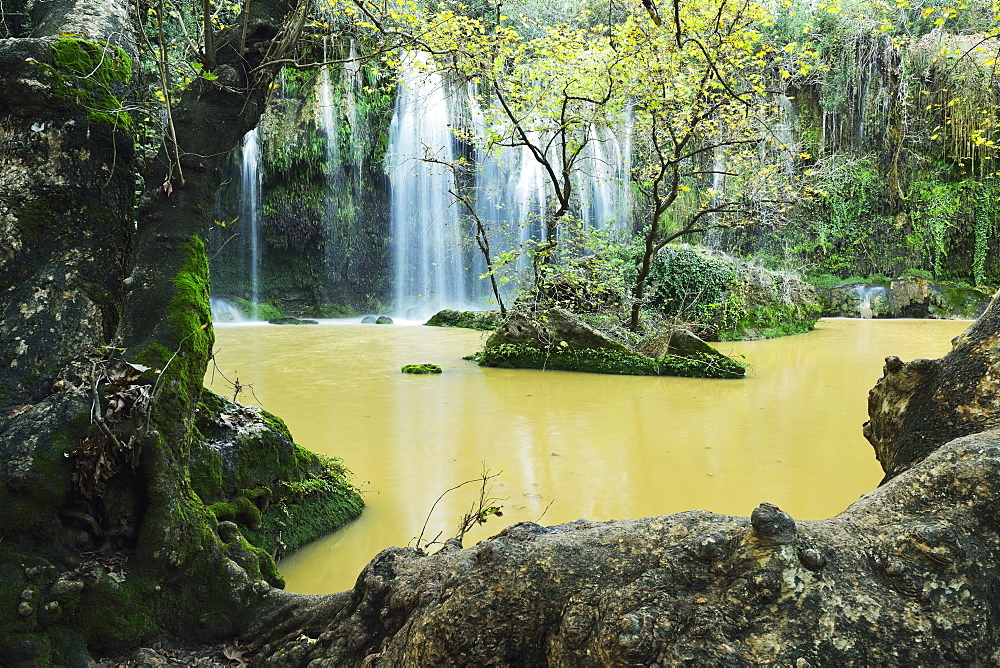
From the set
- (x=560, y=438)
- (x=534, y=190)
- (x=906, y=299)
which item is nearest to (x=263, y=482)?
(x=560, y=438)

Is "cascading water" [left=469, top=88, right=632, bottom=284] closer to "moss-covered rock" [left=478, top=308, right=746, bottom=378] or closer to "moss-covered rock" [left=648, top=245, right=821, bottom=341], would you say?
"moss-covered rock" [left=648, top=245, right=821, bottom=341]

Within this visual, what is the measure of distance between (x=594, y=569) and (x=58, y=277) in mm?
2232

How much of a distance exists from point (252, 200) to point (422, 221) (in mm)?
5356

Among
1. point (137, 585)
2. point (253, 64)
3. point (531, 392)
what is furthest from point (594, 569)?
point (531, 392)

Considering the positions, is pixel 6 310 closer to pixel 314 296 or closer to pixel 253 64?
pixel 253 64

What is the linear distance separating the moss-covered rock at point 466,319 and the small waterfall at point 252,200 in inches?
263

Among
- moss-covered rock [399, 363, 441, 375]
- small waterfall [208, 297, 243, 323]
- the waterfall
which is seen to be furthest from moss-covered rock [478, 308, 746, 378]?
small waterfall [208, 297, 243, 323]

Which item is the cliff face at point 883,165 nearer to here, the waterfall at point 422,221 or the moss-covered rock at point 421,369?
the waterfall at point 422,221

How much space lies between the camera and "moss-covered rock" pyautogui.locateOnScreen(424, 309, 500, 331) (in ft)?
49.4

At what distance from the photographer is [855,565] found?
1.46 metres

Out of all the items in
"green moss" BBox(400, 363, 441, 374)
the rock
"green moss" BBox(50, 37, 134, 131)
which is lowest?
"green moss" BBox(400, 363, 441, 374)

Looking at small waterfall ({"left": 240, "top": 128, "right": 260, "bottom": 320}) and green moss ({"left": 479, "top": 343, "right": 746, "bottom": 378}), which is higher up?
small waterfall ({"left": 240, "top": 128, "right": 260, "bottom": 320})

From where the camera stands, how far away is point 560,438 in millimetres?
5484

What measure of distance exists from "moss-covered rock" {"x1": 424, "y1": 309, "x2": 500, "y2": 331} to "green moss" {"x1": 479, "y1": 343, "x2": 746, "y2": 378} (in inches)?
210
